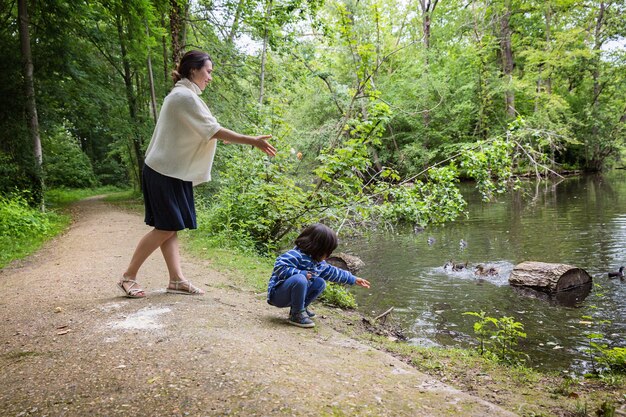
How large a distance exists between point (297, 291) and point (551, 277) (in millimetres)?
5482

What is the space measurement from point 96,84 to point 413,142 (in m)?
21.2

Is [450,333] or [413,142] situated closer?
[450,333]

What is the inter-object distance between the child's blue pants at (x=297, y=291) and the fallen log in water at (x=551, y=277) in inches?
202

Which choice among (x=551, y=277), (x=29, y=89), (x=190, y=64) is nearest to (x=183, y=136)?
(x=190, y=64)

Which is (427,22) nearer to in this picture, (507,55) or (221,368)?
(507,55)

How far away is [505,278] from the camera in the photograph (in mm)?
7789

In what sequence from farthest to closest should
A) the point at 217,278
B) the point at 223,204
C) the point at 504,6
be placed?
the point at 504,6
the point at 223,204
the point at 217,278

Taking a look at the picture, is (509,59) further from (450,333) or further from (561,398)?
(561,398)

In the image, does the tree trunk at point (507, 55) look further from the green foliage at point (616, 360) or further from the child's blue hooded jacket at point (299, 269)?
the child's blue hooded jacket at point (299, 269)

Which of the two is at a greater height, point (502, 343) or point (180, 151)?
point (180, 151)

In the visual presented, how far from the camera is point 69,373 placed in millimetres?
2320

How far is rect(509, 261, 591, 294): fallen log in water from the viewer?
689 cm

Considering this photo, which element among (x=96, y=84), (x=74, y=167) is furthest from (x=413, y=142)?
(x=74, y=167)

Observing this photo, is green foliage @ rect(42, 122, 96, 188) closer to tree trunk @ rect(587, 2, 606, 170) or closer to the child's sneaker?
the child's sneaker
